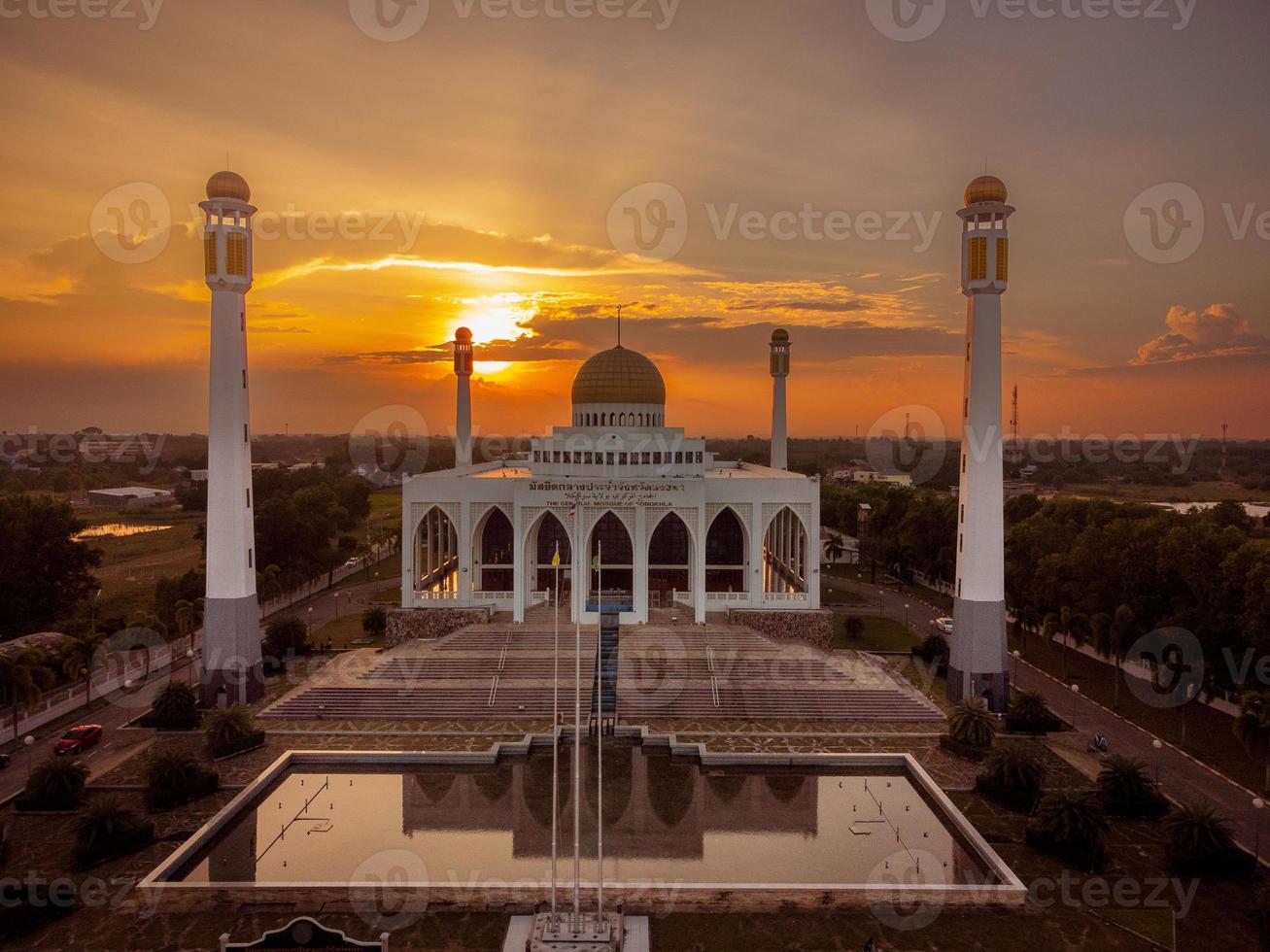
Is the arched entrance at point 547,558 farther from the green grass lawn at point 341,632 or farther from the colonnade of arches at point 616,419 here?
the green grass lawn at point 341,632

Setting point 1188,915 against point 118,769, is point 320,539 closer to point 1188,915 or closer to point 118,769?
point 118,769

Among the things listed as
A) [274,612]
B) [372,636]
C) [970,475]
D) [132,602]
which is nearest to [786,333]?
[970,475]

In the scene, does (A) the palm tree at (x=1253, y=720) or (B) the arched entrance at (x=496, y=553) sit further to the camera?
(B) the arched entrance at (x=496, y=553)

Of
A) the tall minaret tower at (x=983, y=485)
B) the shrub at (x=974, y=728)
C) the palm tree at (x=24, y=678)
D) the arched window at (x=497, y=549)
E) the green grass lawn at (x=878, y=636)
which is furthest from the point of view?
the arched window at (x=497, y=549)

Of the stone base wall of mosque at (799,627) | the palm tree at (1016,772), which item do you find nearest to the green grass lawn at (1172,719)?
the palm tree at (1016,772)

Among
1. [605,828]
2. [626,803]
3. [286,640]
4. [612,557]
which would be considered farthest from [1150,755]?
[286,640]
